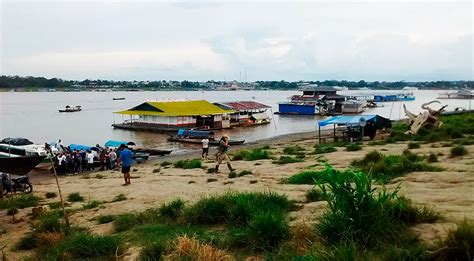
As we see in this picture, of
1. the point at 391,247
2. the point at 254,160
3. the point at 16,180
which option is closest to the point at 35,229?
the point at 391,247

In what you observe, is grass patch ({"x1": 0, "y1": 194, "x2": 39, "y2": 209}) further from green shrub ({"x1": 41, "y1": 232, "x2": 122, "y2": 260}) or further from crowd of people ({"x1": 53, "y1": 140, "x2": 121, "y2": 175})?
crowd of people ({"x1": 53, "y1": 140, "x2": 121, "y2": 175})

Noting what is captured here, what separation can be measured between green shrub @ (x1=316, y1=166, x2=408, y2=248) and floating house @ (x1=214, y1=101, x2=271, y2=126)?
48.6 metres

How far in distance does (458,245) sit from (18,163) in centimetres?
1043

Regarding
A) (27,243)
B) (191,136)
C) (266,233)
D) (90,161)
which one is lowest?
(191,136)

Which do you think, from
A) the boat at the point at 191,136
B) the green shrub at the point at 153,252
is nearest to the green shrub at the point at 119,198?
the green shrub at the point at 153,252

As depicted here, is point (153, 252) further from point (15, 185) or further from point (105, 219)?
point (15, 185)

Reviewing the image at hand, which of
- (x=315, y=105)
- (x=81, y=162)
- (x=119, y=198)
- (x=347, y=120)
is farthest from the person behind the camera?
(x=315, y=105)

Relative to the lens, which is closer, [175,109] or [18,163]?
[18,163]

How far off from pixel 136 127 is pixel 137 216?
44.1m

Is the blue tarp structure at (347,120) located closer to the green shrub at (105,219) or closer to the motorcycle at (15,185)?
the motorcycle at (15,185)

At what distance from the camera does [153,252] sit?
6512mm

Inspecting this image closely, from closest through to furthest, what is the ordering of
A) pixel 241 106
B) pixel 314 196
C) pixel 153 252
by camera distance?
1. pixel 153 252
2. pixel 314 196
3. pixel 241 106

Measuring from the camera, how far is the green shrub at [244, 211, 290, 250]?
6488 mm

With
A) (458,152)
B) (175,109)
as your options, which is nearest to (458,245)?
(458,152)
